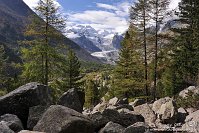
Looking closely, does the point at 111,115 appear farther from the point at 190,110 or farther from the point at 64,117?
the point at 190,110

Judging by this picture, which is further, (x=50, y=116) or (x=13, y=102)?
(x=13, y=102)

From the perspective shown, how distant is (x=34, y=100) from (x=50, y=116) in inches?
166

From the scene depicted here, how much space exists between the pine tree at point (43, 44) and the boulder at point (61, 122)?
20637 millimetres

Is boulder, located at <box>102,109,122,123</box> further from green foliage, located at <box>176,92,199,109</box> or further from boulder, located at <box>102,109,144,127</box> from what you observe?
green foliage, located at <box>176,92,199,109</box>

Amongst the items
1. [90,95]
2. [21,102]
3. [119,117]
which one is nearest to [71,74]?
[90,95]

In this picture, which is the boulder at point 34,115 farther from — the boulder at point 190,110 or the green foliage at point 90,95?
the green foliage at point 90,95

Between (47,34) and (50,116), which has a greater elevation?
(47,34)

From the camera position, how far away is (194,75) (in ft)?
174

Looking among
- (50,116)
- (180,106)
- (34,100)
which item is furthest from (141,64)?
(50,116)

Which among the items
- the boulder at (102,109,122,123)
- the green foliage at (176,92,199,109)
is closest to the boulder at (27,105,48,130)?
the boulder at (102,109,122,123)

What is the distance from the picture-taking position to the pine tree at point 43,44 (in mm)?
37781

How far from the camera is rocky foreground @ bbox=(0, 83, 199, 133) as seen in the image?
56.4 ft

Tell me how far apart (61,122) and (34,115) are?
3154 millimetres

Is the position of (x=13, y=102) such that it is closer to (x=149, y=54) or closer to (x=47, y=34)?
(x=47, y=34)
